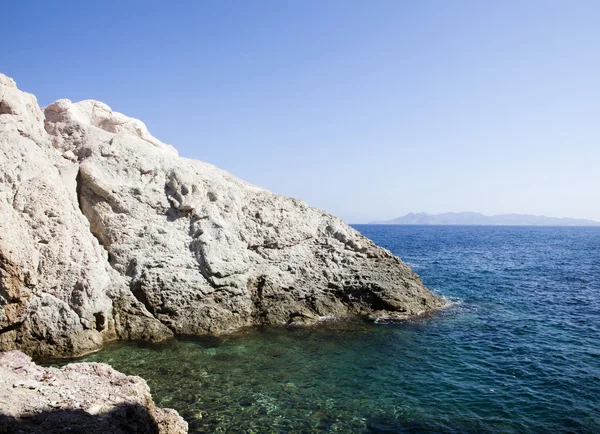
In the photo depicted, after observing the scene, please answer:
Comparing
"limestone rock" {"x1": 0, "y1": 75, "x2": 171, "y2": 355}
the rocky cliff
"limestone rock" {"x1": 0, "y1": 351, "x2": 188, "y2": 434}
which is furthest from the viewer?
the rocky cliff

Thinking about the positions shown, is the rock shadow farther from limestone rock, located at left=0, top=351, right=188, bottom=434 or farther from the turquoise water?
the turquoise water

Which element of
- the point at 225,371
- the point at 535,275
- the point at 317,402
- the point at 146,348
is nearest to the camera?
the point at 317,402

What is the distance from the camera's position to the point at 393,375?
17.4 m

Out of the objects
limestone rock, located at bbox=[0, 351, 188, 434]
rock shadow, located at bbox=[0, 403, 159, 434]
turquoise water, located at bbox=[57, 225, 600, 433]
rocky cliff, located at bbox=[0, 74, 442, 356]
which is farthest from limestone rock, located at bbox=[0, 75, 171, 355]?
rock shadow, located at bbox=[0, 403, 159, 434]

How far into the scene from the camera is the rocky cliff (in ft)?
61.1

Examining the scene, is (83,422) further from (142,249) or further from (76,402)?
(142,249)

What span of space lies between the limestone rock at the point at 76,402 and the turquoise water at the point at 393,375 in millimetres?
2437

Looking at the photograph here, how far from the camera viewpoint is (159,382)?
15.7 metres

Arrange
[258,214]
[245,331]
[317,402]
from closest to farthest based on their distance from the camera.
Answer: [317,402], [245,331], [258,214]

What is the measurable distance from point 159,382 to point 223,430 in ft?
14.6

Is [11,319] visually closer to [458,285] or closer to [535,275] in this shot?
[458,285]

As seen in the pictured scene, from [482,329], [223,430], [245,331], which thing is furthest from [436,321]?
[223,430]

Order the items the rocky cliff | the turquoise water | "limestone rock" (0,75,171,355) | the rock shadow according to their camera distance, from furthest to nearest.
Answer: the rocky cliff → "limestone rock" (0,75,171,355) → the turquoise water → the rock shadow

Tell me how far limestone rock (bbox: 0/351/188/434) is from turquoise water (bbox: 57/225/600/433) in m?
2.44
